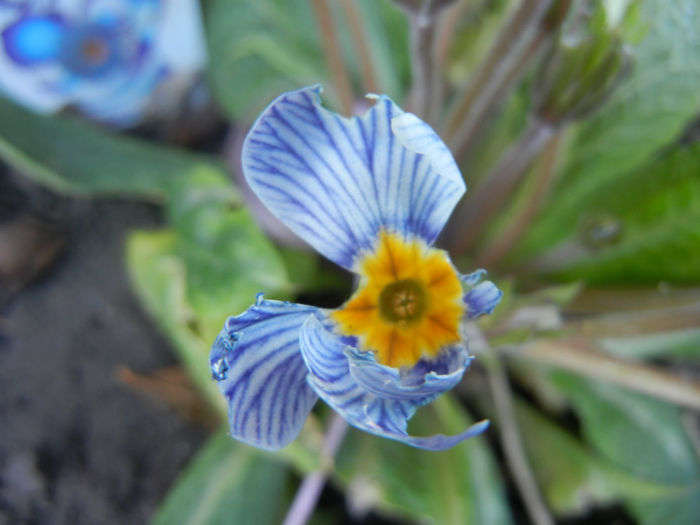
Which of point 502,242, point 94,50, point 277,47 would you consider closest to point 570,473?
point 502,242

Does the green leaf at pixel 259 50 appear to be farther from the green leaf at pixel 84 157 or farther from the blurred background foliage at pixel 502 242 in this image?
the green leaf at pixel 84 157

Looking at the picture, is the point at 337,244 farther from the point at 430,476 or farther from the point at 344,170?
the point at 430,476

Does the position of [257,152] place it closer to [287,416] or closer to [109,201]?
[287,416]

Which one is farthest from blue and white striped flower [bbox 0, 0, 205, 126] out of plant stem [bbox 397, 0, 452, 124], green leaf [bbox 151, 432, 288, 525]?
green leaf [bbox 151, 432, 288, 525]

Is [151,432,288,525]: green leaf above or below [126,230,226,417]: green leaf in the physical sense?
below

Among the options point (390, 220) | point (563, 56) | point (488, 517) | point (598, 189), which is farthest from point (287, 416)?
point (598, 189)

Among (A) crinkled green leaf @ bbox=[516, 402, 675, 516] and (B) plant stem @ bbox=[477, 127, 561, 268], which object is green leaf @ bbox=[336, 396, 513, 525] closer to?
(A) crinkled green leaf @ bbox=[516, 402, 675, 516]
